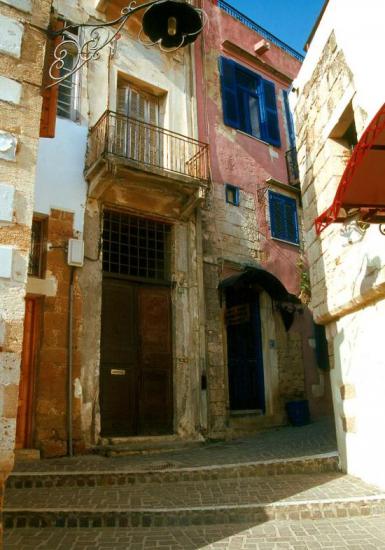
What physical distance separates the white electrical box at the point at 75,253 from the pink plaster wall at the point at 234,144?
13.5 ft

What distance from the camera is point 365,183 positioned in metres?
4.31

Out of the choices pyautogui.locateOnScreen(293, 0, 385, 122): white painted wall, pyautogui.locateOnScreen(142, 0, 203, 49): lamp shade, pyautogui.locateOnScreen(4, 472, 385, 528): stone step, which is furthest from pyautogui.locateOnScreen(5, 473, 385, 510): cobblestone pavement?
pyautogui.locateOnScreen(142, 0, 203, 49): lamp shade

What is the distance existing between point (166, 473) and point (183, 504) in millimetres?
991

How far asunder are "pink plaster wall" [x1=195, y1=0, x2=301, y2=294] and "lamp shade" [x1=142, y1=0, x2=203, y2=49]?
644 centimetres

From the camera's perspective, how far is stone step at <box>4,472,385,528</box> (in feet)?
14.7

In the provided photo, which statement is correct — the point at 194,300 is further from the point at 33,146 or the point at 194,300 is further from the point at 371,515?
the point at 33,146

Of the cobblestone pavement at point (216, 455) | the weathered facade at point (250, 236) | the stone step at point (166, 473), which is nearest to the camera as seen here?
the stone step at point (166, 473)

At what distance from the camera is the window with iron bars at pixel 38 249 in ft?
26.1

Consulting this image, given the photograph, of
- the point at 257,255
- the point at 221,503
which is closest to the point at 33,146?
the point at 221,503

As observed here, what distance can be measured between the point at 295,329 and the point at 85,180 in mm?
6228

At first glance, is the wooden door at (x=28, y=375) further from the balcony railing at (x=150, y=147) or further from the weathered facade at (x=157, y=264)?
the balcony railing at (x=150, y=147)

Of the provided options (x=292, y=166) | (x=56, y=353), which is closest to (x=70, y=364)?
(x=56, y=353)

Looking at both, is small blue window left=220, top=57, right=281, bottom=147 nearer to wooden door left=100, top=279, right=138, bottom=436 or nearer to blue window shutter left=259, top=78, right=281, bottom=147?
blue window shutter left=259, top=78, right=281, bottom=147

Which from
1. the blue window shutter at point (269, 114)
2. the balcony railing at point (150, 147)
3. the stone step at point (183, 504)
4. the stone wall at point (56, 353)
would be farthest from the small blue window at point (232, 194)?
the stone step at point (183, 504)
